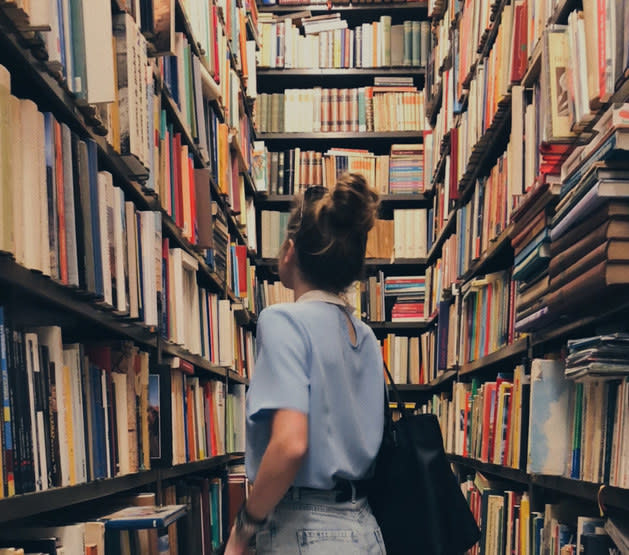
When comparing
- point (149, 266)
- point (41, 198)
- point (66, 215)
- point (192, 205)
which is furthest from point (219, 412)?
point (41, 198)

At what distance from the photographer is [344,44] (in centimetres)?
502

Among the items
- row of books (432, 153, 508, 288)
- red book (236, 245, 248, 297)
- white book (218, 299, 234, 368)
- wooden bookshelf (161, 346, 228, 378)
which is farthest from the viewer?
red book (236, 245, 248, 297)

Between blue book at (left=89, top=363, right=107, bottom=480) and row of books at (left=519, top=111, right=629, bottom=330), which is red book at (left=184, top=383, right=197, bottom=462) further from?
row of books at (left=519, top=111, right=629, bottom=330)

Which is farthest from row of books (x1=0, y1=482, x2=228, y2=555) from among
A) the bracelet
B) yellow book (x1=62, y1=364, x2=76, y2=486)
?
the bracelet

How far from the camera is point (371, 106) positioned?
5.00 m

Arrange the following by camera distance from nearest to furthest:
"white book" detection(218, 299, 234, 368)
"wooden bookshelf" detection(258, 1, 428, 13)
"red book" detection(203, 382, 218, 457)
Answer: "red book" detection(203, 382, 218, 457)
"white book" detection(218, 299, 234, 368)
"wooden bookshelf" detection(258, 1, 428, 13)

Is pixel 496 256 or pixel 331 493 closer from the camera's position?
pixel 331 493

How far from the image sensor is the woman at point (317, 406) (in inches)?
51.9

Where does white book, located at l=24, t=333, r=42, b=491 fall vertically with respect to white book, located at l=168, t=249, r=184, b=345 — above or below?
below

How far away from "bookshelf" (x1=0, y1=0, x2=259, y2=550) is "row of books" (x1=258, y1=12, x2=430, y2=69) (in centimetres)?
153

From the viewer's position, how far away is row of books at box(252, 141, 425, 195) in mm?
4941

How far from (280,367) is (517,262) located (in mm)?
992

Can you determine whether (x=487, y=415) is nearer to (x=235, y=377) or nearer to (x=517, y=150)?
(x=517, y=150)

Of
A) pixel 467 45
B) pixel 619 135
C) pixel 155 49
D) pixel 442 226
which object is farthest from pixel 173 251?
pixel 442 226
